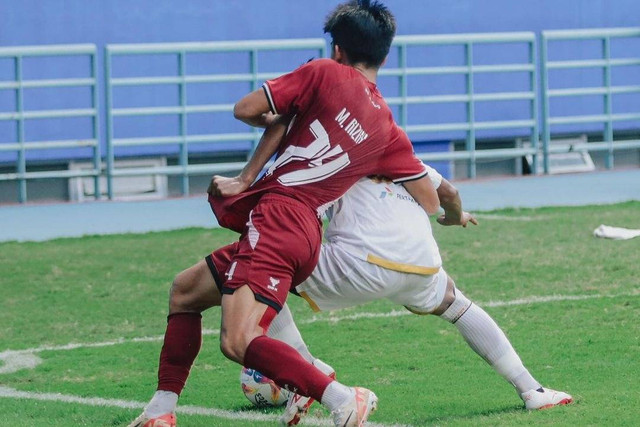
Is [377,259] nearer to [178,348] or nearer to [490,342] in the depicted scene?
[490,342]

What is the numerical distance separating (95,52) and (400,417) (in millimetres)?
10266

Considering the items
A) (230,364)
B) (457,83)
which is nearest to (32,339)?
(230,364)

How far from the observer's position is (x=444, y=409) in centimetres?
602

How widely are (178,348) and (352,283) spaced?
81 cm

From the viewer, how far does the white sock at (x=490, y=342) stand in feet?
19.4

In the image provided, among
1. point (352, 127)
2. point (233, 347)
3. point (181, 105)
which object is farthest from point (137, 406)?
point (181, 105)

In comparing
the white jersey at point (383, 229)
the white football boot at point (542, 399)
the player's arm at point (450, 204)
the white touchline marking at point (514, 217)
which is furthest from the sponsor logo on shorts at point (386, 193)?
the white touchline marking at point (514, 217)

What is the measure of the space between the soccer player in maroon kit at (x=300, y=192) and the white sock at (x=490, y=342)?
50cm

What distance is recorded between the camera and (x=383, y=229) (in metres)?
5.57

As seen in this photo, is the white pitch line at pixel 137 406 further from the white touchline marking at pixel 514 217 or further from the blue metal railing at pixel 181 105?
the blue metal railing at pixel 181 105

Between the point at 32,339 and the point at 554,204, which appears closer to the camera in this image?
the point at 32,339

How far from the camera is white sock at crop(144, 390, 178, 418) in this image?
5.72 m

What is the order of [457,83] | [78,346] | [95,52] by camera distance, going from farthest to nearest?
[457,83]
[95,52]
[78,346]

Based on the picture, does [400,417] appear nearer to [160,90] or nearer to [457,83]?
[160,90]
